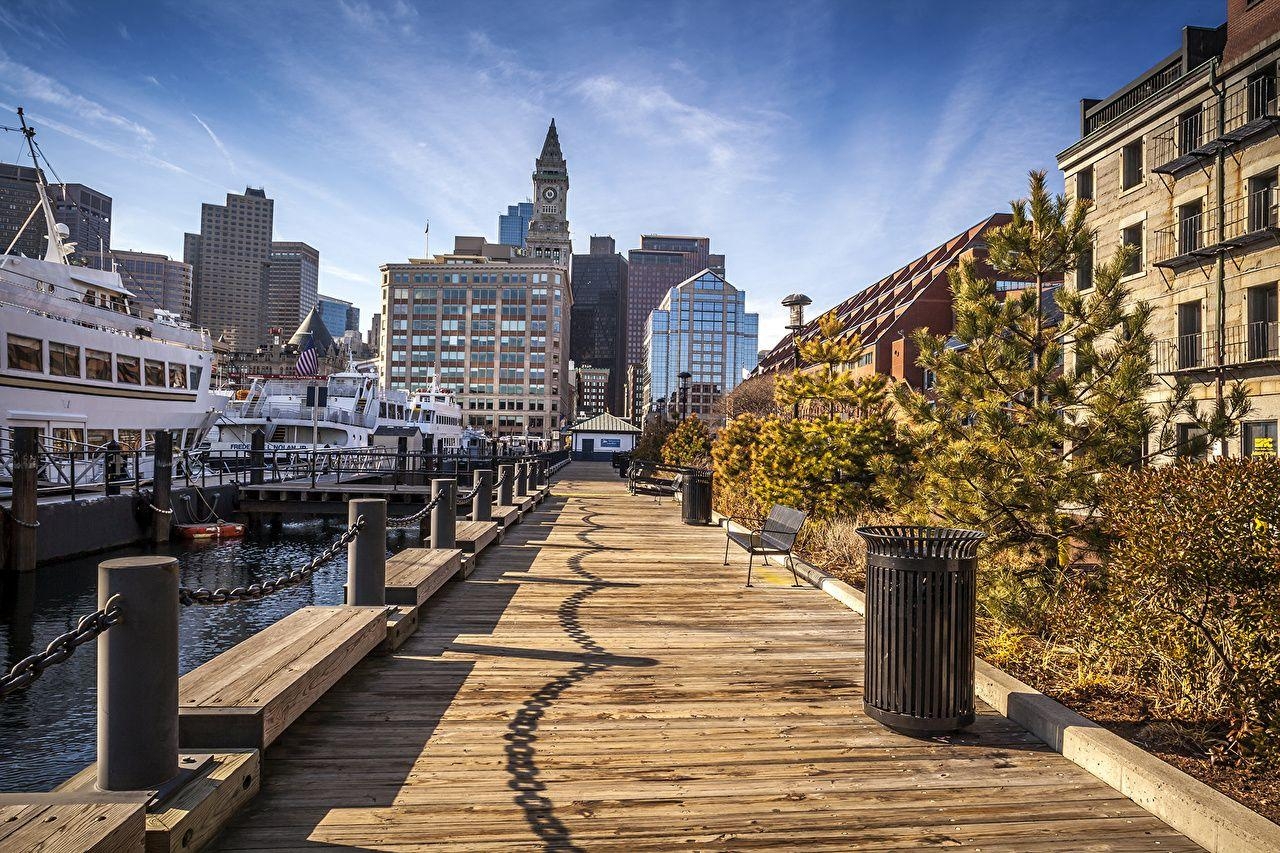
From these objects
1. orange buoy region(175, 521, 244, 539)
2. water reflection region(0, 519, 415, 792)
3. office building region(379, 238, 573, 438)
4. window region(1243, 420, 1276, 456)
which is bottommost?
water reflection region(0, 519, 415, 792)

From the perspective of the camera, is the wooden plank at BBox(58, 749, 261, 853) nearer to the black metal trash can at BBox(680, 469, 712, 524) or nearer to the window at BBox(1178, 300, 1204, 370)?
the black metal trash can at BBox(680, 469, 712, 524)

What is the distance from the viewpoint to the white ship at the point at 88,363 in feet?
88.8

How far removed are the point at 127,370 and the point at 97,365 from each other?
7.16ft

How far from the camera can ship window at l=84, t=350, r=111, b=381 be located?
30688 mm

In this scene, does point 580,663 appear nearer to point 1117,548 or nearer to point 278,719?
point 278,719

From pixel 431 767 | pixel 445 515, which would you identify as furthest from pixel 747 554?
pixel 431 767

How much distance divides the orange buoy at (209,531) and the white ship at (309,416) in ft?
49.0

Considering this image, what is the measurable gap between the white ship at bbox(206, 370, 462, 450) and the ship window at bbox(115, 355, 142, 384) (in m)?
5.50

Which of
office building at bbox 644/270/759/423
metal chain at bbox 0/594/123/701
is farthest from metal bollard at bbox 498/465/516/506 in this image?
office building at bbox 644/270/759/423

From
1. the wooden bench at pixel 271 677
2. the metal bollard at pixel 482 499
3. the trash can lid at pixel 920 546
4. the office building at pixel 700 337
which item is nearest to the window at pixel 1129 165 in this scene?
the metal bollard at pixel 482 499

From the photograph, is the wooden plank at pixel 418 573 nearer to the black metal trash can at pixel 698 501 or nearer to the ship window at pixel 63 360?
the black metal trash can at pixel 698 501

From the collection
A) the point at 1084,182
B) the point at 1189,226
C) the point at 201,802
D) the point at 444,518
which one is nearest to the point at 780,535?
the point at 444,518

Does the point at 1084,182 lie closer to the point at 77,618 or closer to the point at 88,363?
the point at 77,618

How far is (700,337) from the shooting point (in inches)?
7505
